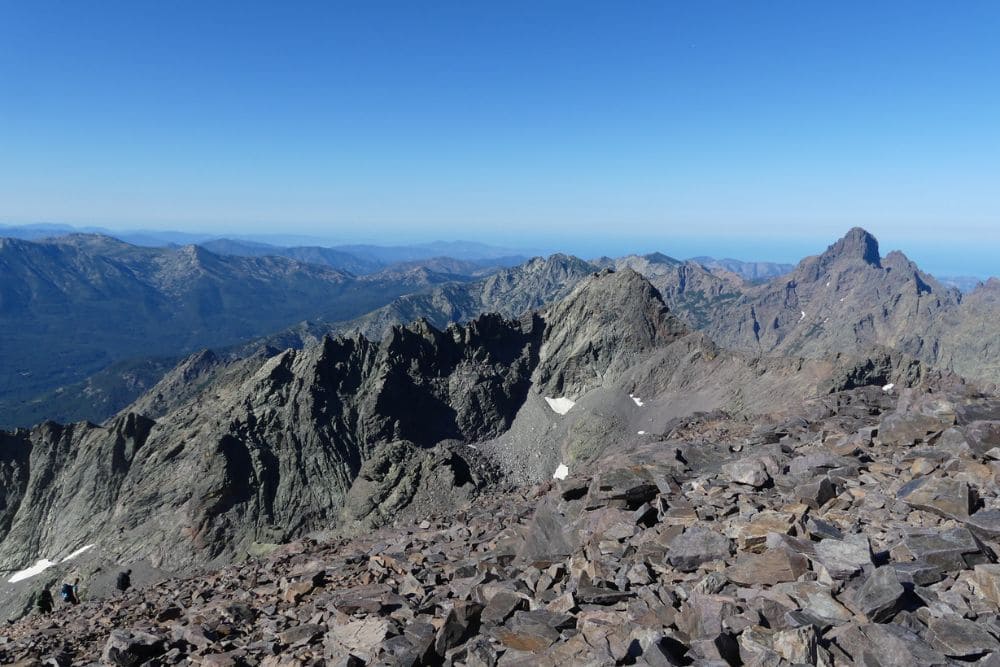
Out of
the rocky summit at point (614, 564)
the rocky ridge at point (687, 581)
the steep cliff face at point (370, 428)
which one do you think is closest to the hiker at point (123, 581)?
the rocky summit at point (614, 564)

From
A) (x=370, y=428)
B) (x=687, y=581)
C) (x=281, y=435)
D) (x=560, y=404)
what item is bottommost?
(x=560, y=404)

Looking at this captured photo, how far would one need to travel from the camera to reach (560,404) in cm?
13125

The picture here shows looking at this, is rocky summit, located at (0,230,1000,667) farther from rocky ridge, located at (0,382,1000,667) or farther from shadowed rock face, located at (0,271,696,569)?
shadowed rock face, located at (0,271,696,569)

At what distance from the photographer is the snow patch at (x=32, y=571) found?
82162 millimetres

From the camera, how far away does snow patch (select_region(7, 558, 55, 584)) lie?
82162 mm

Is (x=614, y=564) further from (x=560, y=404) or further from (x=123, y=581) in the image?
(x=560, y=404)

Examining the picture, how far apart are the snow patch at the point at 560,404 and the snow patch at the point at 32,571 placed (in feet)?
299

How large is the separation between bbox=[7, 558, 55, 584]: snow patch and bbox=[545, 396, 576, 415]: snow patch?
91.2 meters

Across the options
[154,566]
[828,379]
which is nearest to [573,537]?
[154,566]

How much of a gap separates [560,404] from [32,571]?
95921 millimetres

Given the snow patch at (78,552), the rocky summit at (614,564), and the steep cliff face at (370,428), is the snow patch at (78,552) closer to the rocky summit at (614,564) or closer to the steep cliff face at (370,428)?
the rocky summit at (614,564)

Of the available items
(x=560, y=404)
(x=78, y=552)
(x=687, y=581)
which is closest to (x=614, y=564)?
(x=687, y=581)

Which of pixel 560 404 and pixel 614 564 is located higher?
pixel 614 564

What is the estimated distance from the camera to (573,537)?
2538 centimetres
